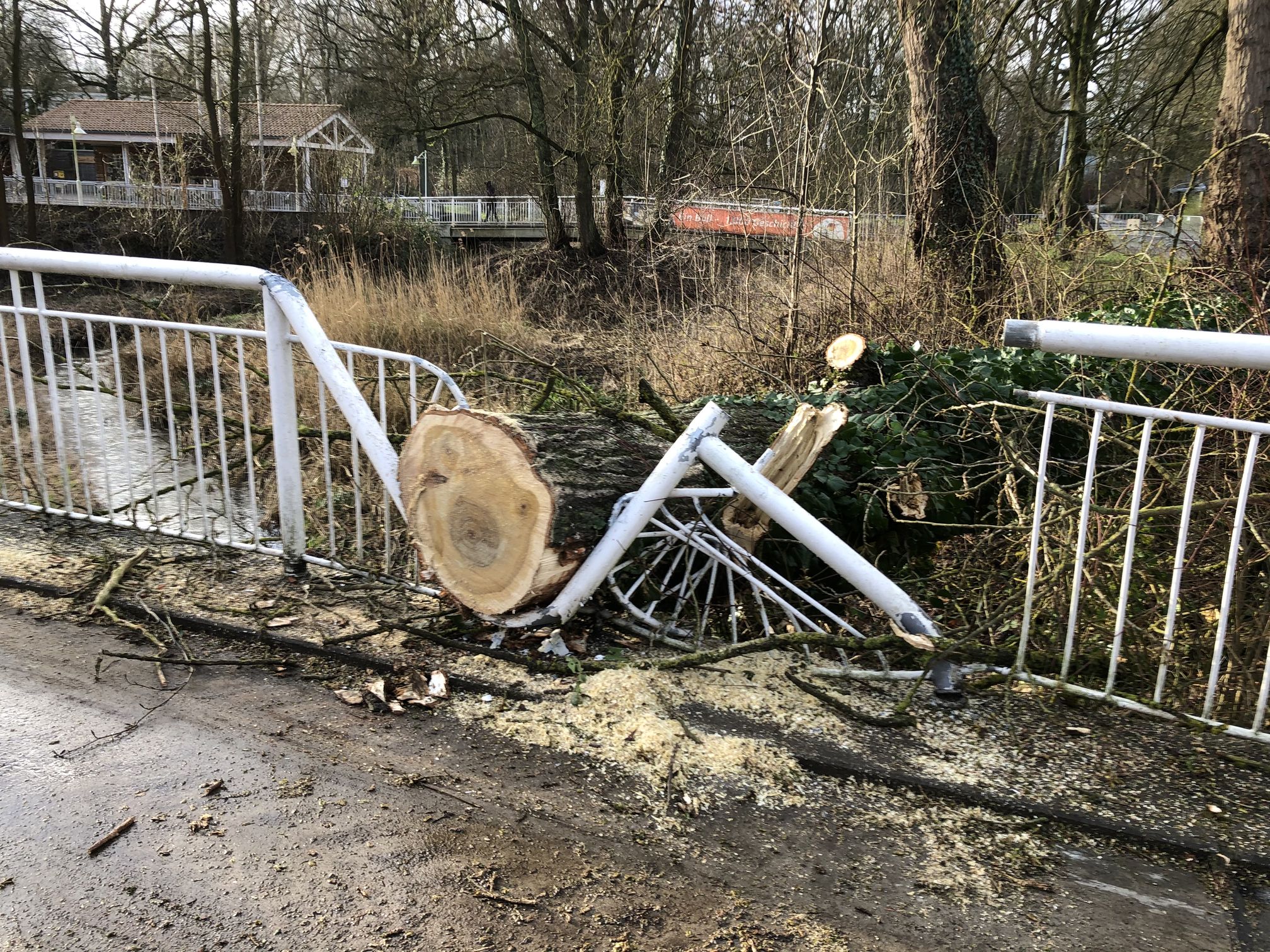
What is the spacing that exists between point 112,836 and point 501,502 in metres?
1.38

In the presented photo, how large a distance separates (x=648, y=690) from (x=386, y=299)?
317 inches

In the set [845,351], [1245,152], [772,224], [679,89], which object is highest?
[679,89]

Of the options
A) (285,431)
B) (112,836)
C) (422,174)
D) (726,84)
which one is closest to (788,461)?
(285,431)

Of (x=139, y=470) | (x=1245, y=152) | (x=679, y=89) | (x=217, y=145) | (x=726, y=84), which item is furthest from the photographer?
(x=217, y=145)

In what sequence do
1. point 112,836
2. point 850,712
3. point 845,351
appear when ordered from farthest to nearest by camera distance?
point 845,351, point 850,712, point 112,836

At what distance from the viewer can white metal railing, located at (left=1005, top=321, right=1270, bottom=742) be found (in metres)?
2.47

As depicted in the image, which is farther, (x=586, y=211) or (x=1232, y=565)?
(x=586, y=211)

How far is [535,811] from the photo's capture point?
233 cm

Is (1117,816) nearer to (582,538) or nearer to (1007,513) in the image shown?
(582,538)

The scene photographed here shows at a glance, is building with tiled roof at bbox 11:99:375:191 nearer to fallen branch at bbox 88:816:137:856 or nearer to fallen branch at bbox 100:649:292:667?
fallen branch at bbox 100:649:292:667

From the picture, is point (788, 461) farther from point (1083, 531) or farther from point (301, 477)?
point (301, 477)

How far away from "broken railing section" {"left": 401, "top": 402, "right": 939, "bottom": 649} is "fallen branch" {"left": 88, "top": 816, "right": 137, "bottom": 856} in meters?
1.19

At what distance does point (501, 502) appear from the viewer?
Answer: 2.99 meters

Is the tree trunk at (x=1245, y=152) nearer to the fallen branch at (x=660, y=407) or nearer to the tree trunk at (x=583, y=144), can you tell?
the fallen branch at (x=660, y=407)
